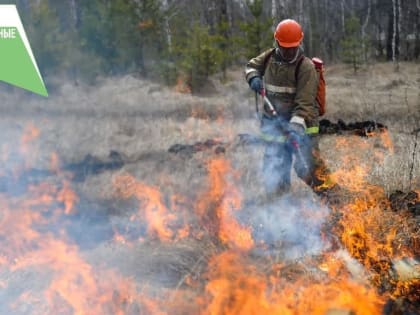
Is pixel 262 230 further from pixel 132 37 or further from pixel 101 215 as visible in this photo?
pixel 132 37

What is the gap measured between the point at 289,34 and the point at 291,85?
0.55 m

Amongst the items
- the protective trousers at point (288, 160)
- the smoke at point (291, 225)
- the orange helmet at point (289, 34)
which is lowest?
the smoke at point (291, 225)

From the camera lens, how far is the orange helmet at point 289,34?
4.68 m

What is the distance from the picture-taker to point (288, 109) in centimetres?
512

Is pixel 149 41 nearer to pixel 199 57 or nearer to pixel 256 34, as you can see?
pixel 199 57

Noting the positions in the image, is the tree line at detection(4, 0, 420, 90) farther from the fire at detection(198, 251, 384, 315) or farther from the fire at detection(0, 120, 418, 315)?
the fire at detection(198, 251, 384, 315)

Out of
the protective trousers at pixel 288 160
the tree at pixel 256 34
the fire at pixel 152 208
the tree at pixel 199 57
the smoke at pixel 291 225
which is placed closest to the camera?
the smoke at pixel 291 225

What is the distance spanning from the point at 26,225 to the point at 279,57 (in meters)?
3.39

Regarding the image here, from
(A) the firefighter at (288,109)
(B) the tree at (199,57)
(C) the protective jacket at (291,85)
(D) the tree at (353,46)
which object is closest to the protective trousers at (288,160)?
(A) the firefighter at (288,109)

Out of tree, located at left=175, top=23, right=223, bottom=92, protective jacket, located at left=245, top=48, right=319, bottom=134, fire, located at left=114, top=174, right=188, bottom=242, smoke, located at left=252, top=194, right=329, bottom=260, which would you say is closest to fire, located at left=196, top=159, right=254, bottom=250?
smoke, located at left=252, top=194, right=329, bottom=260

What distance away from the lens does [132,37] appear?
15078 mm

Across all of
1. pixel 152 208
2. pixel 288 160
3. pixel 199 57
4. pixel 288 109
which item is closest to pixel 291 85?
pixel 288 109

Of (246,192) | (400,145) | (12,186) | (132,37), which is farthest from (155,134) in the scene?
(132,37)

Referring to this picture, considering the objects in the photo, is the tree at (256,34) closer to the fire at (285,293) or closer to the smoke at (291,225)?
the smoke at (291,225)
